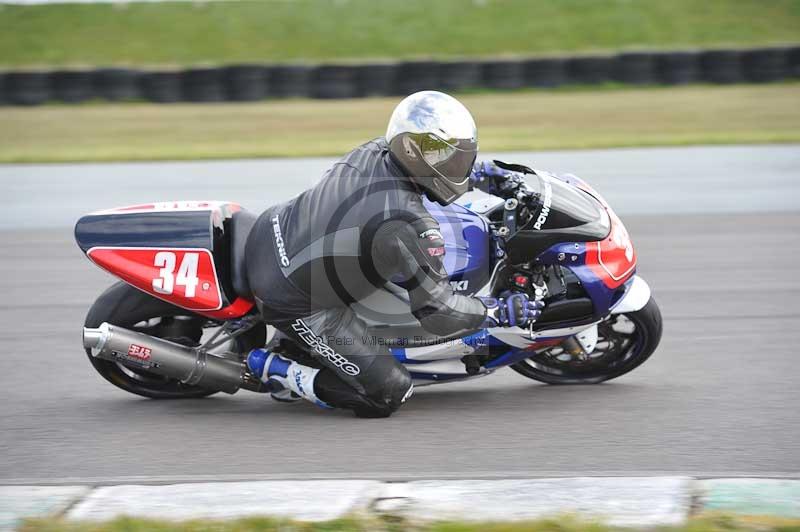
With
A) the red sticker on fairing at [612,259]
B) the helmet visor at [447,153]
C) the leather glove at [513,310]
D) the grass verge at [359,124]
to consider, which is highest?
the helmet visor at [447,153]

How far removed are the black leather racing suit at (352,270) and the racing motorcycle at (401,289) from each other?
14 centimetres

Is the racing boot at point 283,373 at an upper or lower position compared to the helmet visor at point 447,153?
lower

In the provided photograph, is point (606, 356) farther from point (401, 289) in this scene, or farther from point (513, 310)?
point (401, 289)

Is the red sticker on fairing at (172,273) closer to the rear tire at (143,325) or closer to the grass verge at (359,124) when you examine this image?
the rear tire at (143,325)

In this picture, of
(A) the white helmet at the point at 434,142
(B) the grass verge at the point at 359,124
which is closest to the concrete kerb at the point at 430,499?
(A) the white helmet at the point at 434,142

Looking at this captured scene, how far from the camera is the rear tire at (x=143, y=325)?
5039mm

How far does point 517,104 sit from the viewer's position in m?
17.8

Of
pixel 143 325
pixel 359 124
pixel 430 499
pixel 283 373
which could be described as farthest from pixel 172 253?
pixel 359 124

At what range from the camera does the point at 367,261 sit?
4676 mm

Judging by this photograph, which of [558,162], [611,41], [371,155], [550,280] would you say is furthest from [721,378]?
[611,41]

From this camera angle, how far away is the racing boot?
4965 millimetres

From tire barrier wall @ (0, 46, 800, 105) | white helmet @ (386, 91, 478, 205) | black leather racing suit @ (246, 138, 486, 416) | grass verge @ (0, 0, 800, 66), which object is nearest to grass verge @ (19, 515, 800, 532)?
black leather racing suit @ (246, 138, 486, 416)

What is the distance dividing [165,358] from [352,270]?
100 centimetres

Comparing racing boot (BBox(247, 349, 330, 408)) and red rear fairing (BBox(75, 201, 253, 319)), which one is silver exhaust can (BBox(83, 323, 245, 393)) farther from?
red rear fairing (BBox(75, 201, 253, 319))
